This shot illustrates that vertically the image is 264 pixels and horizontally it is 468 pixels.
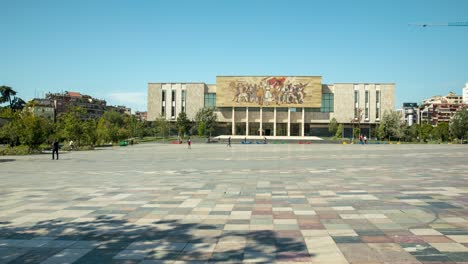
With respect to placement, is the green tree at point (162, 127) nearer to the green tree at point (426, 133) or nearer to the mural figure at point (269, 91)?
the mural figure at point (269, 91)

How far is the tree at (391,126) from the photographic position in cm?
8646

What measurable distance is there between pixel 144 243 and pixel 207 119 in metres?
87.6

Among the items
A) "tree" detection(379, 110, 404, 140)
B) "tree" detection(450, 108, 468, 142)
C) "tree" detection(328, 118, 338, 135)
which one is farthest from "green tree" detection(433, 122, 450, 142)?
"tree" detection(328, 118, 338, 135)

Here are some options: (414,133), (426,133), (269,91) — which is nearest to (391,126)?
(414,133)

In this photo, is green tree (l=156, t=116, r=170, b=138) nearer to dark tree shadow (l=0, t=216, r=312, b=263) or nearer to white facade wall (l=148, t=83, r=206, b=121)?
white facade wall (l=148, t=83, r=206, b=121)

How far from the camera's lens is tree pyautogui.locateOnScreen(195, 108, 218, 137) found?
92.5 m

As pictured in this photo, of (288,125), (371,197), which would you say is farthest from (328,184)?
(288,125)

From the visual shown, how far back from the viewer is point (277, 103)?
315ft

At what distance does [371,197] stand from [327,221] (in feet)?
11.4

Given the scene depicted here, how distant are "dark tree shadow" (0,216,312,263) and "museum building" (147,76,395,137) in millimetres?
90012

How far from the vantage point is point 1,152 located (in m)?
33.3

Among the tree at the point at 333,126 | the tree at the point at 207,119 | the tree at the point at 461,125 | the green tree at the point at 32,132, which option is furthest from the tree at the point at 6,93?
the tree at the point at 461,125

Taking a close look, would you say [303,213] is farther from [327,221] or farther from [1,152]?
[1,152]

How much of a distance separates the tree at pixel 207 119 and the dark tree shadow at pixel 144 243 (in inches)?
3345
